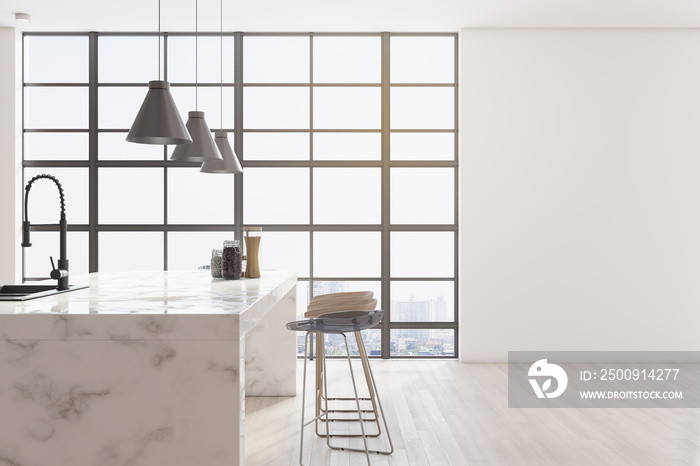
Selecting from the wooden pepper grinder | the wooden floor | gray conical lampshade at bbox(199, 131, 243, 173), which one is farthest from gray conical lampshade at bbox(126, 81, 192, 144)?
the wooden floor

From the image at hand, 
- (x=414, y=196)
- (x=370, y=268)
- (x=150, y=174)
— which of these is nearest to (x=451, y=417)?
(x=370, y=268)

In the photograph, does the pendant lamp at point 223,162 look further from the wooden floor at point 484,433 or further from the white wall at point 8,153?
the white wall at point 8,153

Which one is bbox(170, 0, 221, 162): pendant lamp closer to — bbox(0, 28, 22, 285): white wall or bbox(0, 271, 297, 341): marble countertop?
bbox(0, 271, 297, 341): marble countertop

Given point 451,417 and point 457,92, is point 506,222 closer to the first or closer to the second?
point 457,92

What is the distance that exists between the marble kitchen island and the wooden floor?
3.86 ft

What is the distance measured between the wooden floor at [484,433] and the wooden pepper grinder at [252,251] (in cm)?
93

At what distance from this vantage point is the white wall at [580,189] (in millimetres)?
5301

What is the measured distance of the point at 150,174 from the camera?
5.48 metres

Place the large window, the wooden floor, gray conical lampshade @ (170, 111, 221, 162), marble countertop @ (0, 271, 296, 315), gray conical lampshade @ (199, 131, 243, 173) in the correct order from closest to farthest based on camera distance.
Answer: marble countertop @ (0, 271, 296, 315)
the wooden floor
gray conical lampshade @ (170, 111, 221, 162)
gray conical lampshade @ (199, 131, 243, 173)
the large window

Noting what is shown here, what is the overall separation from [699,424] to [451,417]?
1513mm

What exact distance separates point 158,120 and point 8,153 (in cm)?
347

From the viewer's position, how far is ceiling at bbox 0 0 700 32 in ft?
15.7

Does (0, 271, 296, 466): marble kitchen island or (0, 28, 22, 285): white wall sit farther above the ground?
(0, 28, 22, 285): white wall

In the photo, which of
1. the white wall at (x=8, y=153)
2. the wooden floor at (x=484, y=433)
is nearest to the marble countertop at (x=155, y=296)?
the wooden floor at (x=484, y=433)
